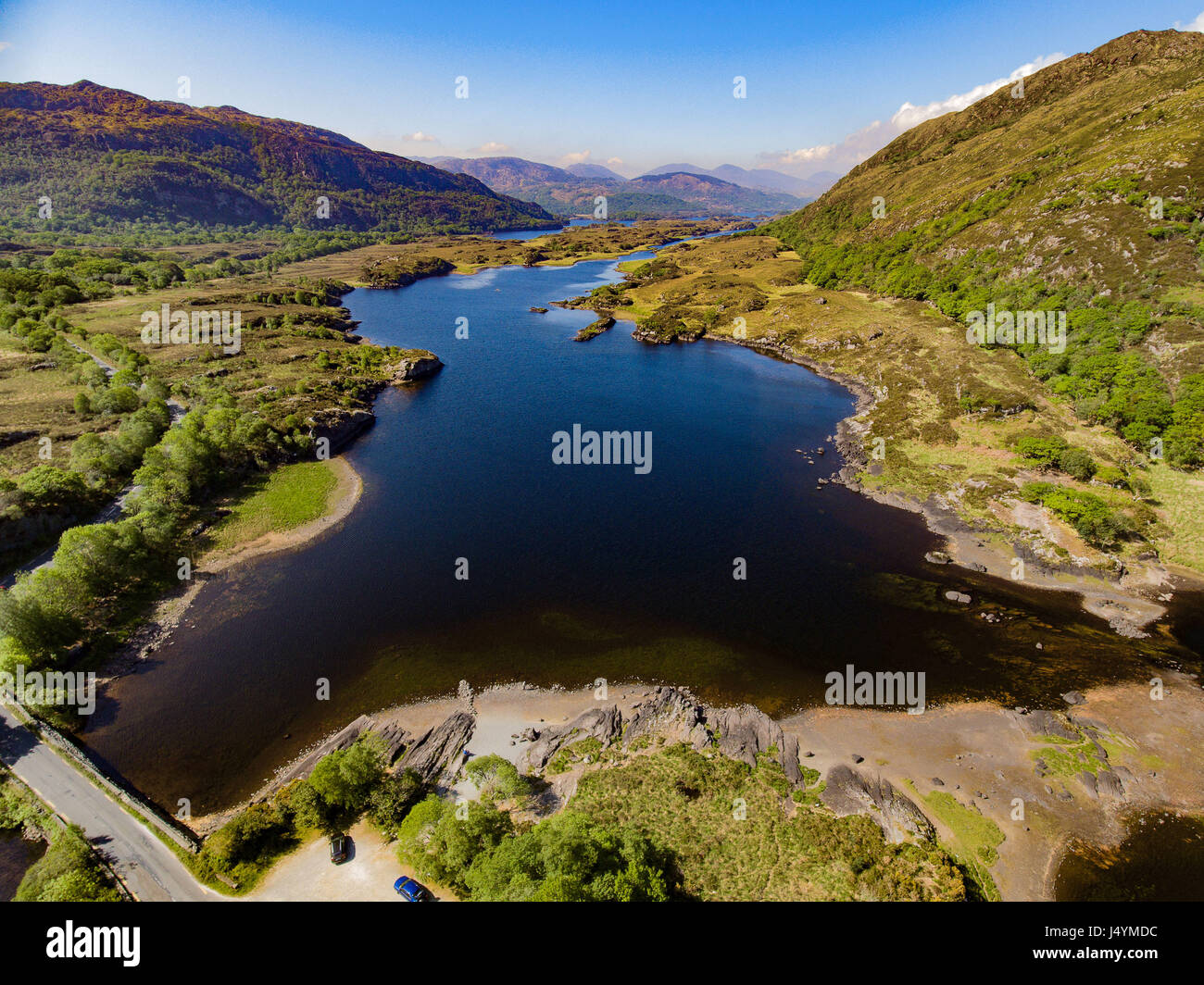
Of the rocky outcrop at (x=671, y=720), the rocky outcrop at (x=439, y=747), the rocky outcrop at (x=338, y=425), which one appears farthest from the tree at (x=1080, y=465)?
the rocky outcrop at (x=338, y=425)

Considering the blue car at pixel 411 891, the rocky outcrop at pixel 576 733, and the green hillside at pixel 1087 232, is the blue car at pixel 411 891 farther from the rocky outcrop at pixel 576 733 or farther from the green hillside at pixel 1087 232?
the green hillside at pixel 1087 232

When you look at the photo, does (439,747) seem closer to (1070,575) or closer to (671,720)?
(671,720)

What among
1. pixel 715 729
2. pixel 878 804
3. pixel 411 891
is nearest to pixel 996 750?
pixel 878 804

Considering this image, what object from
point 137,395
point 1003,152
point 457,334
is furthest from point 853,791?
point 1003,152

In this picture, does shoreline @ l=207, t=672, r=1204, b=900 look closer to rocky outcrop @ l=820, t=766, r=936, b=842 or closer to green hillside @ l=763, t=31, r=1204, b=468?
rocky outcrop @ l=820, t=766, r=936, b=842

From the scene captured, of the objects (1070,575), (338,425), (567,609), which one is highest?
(338,425)
